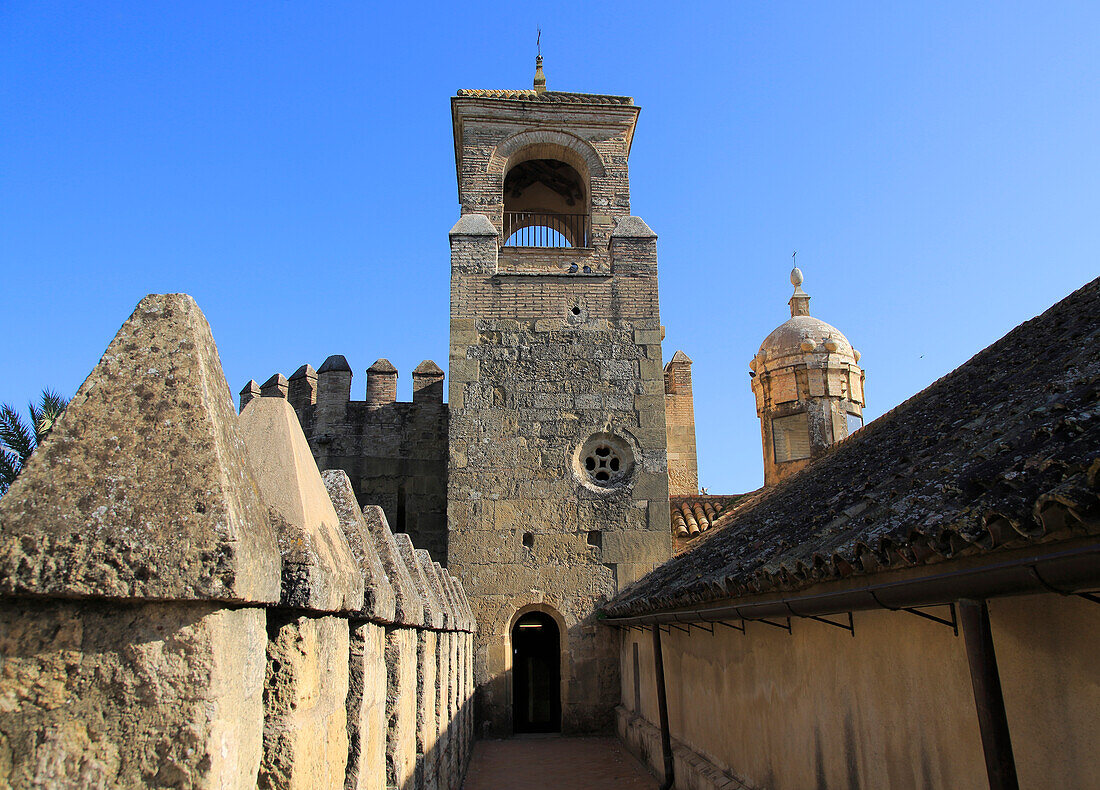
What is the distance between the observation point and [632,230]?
47.2 feet

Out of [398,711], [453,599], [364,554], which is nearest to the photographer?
[364,554]

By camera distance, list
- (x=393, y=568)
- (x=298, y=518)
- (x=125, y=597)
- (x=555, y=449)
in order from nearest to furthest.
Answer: (x=125, y=597) → (x=298, y=518) → (x=393, y=568) → (x=555, y=449)

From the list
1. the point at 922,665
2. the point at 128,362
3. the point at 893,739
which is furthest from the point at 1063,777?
the point at 128,362

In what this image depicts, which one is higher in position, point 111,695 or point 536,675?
point 111,695

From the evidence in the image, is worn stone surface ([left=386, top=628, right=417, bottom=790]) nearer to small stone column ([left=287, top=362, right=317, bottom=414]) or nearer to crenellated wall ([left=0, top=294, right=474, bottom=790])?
crenellated wall ([left=0, top=294, right=474, bottom=790])

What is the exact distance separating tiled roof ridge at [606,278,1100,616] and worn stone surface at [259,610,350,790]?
219cm

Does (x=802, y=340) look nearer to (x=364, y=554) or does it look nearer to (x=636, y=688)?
(x=636, y=688)

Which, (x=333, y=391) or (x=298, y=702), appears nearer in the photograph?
(x=298, y=702)

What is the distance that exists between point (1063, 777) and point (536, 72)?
16.0m

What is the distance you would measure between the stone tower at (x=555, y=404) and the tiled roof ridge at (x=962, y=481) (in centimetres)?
524

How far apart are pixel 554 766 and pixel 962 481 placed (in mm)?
8366

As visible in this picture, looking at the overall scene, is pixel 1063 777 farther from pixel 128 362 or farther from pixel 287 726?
pixel 128 362

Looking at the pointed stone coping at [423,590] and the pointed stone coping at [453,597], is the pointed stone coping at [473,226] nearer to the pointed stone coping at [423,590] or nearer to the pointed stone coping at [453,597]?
the pointed stone coping at [453,597]

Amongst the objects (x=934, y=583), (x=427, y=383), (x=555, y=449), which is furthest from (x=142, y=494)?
(x=427, y=383)
